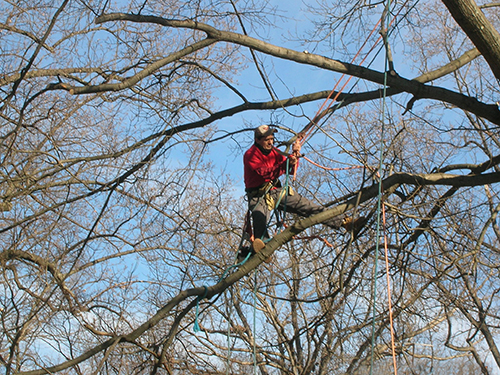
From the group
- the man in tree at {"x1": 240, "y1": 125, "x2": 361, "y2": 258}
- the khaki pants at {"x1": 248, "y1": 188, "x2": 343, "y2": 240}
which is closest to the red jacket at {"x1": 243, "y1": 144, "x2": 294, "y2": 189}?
the man in tree at {"x1": 240, "y1": 125, "x2": 361, "y2": 258}

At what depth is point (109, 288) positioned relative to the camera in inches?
288

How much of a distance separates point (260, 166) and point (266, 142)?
0.24 meters

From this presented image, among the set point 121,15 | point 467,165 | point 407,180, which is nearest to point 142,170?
point 121,15

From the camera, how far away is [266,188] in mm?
4938

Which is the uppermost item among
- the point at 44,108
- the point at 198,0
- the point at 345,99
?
the point at 44,108

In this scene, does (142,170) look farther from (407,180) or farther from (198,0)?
(407,180)

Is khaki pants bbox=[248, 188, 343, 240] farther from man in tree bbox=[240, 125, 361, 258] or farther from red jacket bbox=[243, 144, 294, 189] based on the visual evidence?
red jacket bbox=[243, 144, 294, 189]

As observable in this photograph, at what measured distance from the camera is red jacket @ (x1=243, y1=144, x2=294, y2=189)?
15.9 feet

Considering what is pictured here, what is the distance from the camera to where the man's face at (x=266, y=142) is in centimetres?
485

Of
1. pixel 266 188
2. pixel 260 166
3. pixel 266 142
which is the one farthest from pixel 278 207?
pixel 266 142

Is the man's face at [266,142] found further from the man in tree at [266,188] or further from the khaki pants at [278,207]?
the khaki pants at [278,207]

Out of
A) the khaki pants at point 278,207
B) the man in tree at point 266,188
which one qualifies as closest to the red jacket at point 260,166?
the man in tree at point 266,188

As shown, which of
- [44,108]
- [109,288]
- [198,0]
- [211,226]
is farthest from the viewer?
[211,226]

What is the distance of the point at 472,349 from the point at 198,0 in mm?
9570
